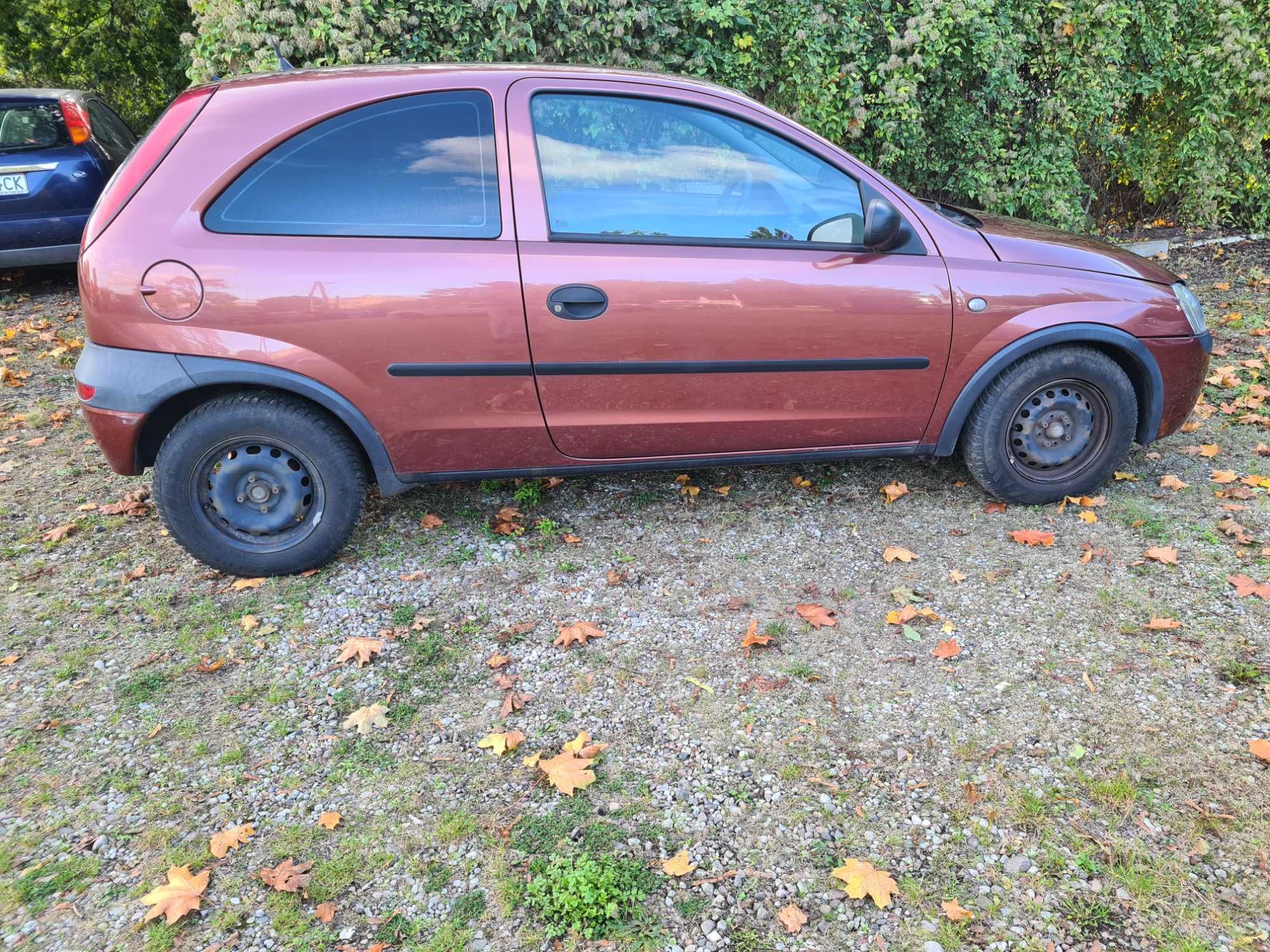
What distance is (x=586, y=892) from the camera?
221cm

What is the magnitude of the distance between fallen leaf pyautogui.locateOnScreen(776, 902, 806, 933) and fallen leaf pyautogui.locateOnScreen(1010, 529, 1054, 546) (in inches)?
84.3

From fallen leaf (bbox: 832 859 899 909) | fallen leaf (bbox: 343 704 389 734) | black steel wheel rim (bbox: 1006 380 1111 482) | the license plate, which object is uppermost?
the license plate

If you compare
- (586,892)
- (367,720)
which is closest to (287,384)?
(367,720)

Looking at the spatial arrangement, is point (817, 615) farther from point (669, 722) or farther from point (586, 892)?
point (586, 892)

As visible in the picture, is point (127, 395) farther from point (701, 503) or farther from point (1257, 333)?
point (1257, 333)

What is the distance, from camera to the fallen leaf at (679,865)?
2.29 metres

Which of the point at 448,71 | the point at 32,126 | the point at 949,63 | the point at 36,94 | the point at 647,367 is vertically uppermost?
the point at 949,63

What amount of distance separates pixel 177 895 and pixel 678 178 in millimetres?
2865

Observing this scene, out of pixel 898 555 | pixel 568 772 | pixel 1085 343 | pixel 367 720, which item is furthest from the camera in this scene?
pixel 1085 343

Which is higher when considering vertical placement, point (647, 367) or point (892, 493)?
point (647, 367)

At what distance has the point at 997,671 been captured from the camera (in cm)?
300

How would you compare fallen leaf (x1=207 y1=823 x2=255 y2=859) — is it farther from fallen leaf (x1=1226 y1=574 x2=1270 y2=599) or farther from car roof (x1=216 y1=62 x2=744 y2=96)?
fallen leaf (x1=1226 y1=574 x2=1270 y2=599)

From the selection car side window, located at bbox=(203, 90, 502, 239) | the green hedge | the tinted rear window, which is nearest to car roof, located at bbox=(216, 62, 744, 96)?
car side window, located at bbox=(203, 90, 502, 239)

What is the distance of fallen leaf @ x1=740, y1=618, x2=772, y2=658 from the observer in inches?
124
